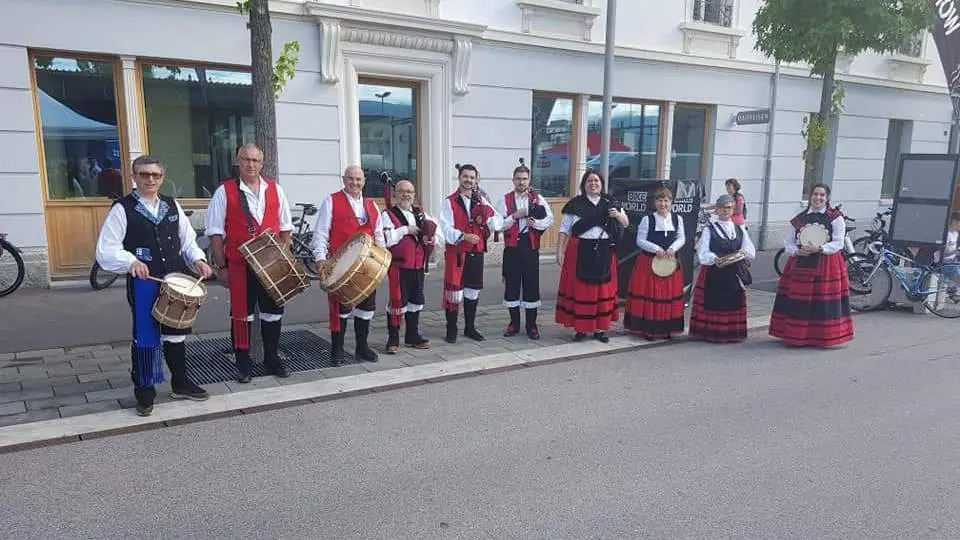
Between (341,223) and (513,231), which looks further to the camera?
(513,231)

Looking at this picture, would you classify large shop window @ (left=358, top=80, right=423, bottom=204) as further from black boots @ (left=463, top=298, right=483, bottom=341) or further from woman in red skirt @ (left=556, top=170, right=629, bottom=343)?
woman in red skirt @ (left=556, top=170, right=629, bottom=343)

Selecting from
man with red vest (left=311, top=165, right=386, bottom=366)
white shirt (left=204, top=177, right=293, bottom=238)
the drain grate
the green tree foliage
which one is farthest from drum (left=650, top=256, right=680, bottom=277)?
the green tree foliage

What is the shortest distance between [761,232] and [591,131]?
201 inches

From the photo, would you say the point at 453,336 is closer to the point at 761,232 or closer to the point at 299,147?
the point at 299,147

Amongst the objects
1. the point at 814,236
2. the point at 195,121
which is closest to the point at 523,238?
the point at 814,236

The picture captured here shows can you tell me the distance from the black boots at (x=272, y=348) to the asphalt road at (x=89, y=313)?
187cm

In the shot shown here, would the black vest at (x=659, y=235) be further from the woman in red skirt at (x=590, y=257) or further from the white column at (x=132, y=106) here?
the white column at (x=132, y=106)

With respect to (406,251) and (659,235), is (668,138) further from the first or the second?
(406,251)

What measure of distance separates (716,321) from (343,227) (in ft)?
13.7

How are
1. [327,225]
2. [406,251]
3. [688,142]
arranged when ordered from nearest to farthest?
[327,225], [406,251], [688,142]

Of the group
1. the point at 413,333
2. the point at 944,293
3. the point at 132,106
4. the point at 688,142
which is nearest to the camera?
the point at 413,333

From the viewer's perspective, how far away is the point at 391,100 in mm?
11578

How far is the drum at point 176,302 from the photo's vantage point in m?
4.69

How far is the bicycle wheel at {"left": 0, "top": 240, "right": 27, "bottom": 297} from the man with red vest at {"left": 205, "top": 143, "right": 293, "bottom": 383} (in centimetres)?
489
